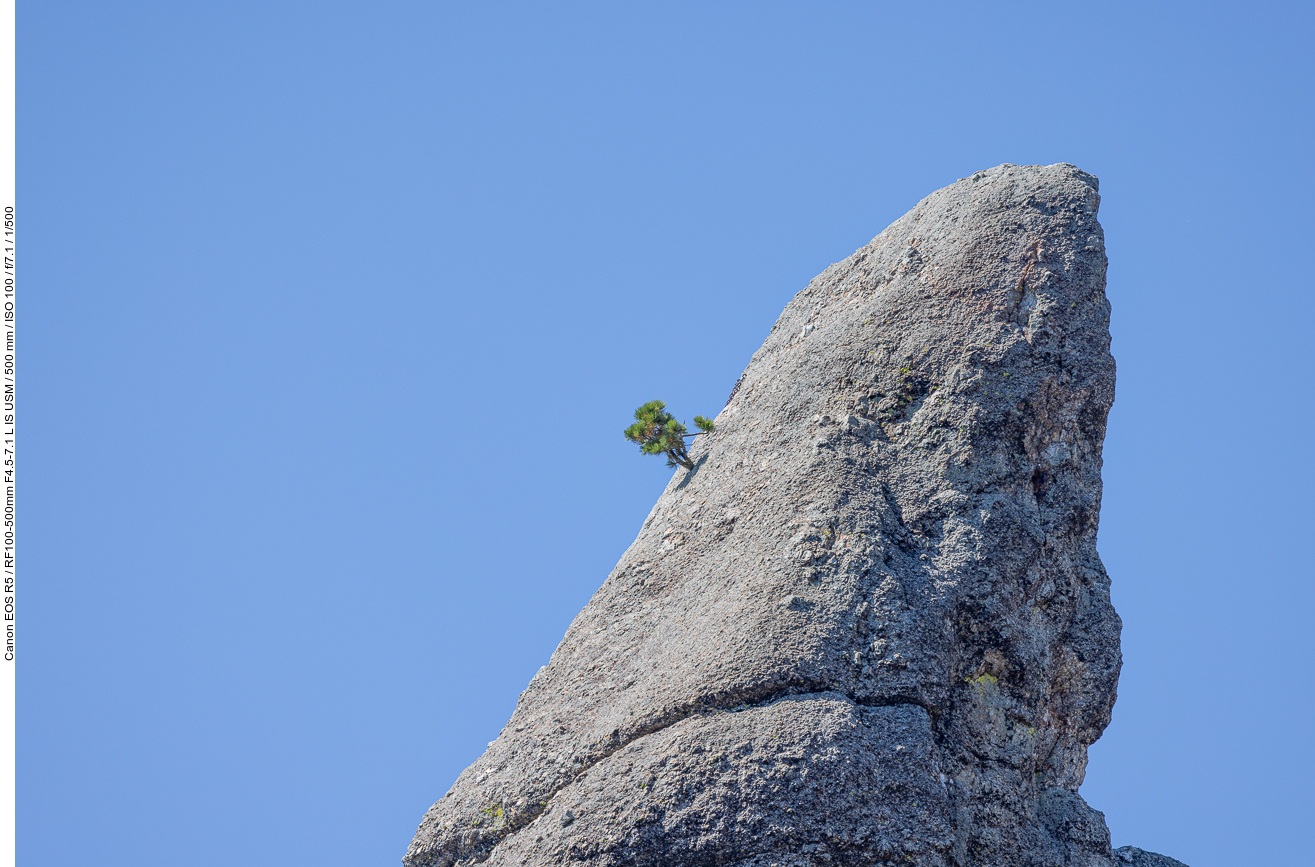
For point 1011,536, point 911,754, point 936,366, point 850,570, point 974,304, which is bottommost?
point 911,754

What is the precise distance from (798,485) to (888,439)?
3.83 feet

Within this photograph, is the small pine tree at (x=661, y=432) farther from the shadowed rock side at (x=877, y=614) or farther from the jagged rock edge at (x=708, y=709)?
the jagged rock edge at (x=708, y=709)

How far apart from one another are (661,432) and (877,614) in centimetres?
475

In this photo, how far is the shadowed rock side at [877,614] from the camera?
10047 mm

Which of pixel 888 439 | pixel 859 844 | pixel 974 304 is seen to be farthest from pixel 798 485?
pixel 859 844

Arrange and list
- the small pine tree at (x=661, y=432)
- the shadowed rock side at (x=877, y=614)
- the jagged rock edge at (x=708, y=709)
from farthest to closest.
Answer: the small pine tree at (x=661, y=432) < the jagged rock edge at (x=708, y=709) < the shadowed rock side at (x=877, y=614)

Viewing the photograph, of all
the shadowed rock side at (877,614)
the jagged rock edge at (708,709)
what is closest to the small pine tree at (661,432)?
the shadowed rock side at (877,614)

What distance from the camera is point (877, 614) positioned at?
10.9 metres

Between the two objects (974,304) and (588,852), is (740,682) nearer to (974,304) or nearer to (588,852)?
(588,852)

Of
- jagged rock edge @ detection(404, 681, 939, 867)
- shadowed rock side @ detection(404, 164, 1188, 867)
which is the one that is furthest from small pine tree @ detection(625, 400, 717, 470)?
jagged rock edge @ detection(404, 681, 939, 867)

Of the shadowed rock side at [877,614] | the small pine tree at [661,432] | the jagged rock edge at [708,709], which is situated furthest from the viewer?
the small pine tree at [661,432]

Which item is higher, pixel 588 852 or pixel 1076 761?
pixel 1076 761

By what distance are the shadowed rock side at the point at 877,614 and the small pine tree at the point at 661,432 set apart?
31 centimetres

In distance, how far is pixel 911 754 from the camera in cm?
1020
